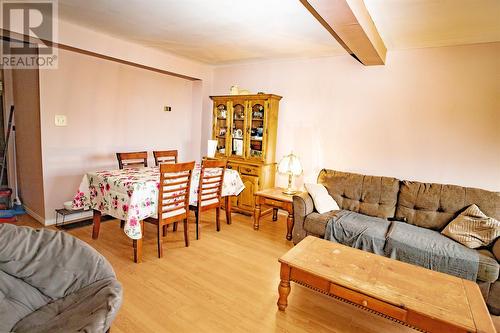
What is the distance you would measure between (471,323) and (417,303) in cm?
24

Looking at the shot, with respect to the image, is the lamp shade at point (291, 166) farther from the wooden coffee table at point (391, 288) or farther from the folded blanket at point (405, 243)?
the wooden coffee table at point (391, 288)

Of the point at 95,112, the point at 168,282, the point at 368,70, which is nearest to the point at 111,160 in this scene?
the point at 95,112

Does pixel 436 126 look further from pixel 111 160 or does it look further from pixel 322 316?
pixel 111 160

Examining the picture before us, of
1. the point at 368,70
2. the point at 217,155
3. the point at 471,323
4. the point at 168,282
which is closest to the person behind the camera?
the point at 471,323

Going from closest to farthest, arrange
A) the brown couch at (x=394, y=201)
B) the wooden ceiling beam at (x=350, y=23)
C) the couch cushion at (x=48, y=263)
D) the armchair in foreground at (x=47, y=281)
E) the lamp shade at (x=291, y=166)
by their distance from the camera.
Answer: the armchair in foreground at (x=47, y=281), the couch cushion at (x=48, y=263), the wooden ceiling beam at (x=350, y=23), the brown couch at (x=394, y=201), the lamp shade at (x=291, y=166)

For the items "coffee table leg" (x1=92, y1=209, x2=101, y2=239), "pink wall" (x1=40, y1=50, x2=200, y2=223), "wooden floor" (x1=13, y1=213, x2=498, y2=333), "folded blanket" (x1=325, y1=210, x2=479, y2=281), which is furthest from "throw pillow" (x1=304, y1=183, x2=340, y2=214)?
"pink wall" (x1=40, y1=50, x2=200, y2=223)

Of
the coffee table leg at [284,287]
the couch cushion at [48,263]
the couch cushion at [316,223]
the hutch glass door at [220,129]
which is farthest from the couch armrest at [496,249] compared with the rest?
the hutch glass door at [220,129]

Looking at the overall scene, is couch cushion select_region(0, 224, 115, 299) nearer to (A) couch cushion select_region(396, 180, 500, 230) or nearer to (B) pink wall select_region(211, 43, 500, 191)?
(A) couch cushion select_region(396, 180, 500, 230)

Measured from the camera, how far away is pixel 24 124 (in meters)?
3.57

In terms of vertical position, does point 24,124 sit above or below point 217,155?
above

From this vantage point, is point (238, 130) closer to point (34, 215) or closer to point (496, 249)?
point (34, 215)

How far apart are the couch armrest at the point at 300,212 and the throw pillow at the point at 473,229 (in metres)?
1.25

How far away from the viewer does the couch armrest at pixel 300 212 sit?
3021mm

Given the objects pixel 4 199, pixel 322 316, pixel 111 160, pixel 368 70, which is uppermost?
pixel 368 70
